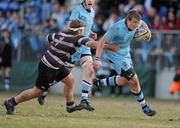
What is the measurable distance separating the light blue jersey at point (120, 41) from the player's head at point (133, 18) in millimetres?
168

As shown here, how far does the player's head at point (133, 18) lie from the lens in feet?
52.5

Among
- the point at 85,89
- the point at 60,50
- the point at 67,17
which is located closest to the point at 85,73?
the point at 85,89

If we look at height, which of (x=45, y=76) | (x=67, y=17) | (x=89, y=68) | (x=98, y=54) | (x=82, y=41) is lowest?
(x=67, y=17)

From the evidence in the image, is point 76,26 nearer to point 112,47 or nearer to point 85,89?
point 112,47

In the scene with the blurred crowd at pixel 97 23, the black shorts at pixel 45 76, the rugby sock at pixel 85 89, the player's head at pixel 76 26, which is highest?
the player's head at pixel 76 26

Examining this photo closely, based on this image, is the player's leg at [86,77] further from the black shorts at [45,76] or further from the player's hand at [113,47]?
the black shorts at [45,76]

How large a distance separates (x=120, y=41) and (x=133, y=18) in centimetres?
84

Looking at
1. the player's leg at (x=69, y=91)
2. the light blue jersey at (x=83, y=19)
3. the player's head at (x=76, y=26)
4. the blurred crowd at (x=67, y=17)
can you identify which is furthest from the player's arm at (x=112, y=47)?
the blurred crowd at (x=67, y=17)

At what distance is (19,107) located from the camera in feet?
59.2

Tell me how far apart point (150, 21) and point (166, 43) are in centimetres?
131

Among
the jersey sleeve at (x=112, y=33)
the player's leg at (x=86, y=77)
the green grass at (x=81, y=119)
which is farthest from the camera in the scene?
the player's leg at (x=86, y=77)

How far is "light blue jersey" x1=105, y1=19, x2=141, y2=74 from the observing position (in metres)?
16.4

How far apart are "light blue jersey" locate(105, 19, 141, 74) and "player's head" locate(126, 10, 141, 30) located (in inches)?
6.6

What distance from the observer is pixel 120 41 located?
16719mm
